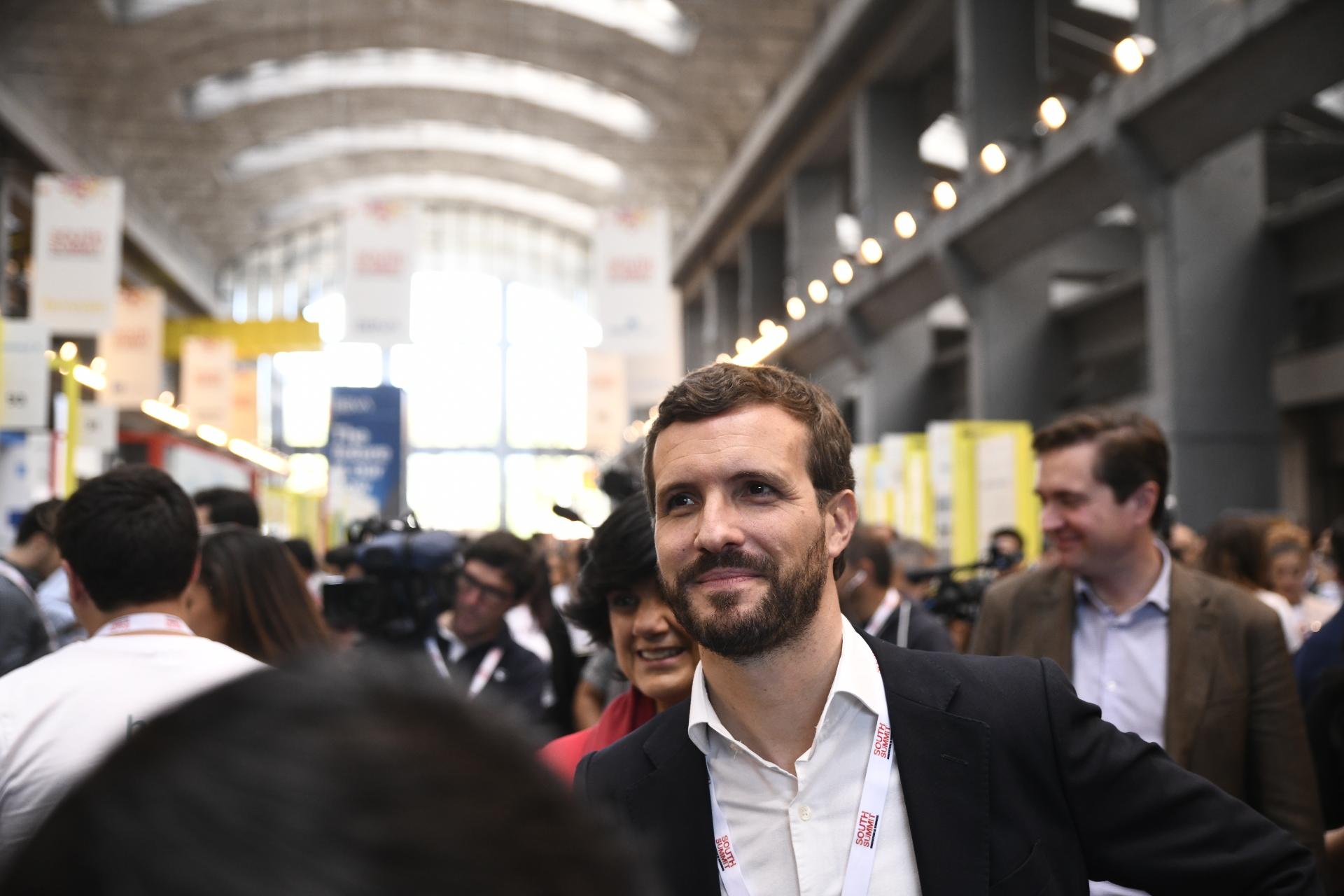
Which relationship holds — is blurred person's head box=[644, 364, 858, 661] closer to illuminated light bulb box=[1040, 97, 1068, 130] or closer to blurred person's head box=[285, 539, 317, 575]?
blurred person's head box=[285, 539, 317, 575]

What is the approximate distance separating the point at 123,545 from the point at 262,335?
24.4 m

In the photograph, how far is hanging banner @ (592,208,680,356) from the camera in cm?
1764

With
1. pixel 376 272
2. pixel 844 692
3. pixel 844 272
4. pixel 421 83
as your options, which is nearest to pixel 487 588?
pixel 844 692

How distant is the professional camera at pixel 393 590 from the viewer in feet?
15.1

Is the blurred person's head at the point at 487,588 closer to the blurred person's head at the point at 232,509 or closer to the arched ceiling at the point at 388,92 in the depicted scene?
the blurred person's head at the point at 232,509

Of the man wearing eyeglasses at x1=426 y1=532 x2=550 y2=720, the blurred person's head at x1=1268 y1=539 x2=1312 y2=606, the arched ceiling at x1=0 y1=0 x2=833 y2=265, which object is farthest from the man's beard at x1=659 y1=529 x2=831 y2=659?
the arched ceiling at x1=0 y1=0 x2=833 y2=265

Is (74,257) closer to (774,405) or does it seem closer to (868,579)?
(868,579)

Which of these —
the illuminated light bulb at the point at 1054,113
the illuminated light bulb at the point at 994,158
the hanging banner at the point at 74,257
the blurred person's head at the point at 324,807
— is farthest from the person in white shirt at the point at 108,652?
the hanging banner at the point at 74,257

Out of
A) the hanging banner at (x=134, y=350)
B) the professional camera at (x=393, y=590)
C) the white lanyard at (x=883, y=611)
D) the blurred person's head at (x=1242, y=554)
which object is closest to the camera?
the professional camera at (x=393, y=590)

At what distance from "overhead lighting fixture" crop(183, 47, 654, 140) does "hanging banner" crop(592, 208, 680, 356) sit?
8459 millimetres

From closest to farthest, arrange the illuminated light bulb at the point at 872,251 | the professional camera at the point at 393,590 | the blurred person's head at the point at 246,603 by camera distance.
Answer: the blurred person's head at the point at 246,603 → the professional camera at the point at 393,590 → the illuminated light bulb at the point at 872,251

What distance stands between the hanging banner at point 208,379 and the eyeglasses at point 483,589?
20957 mm

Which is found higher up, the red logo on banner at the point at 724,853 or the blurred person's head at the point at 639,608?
the blurred person's head at the point at 639,608

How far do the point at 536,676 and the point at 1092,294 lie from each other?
14.2m
